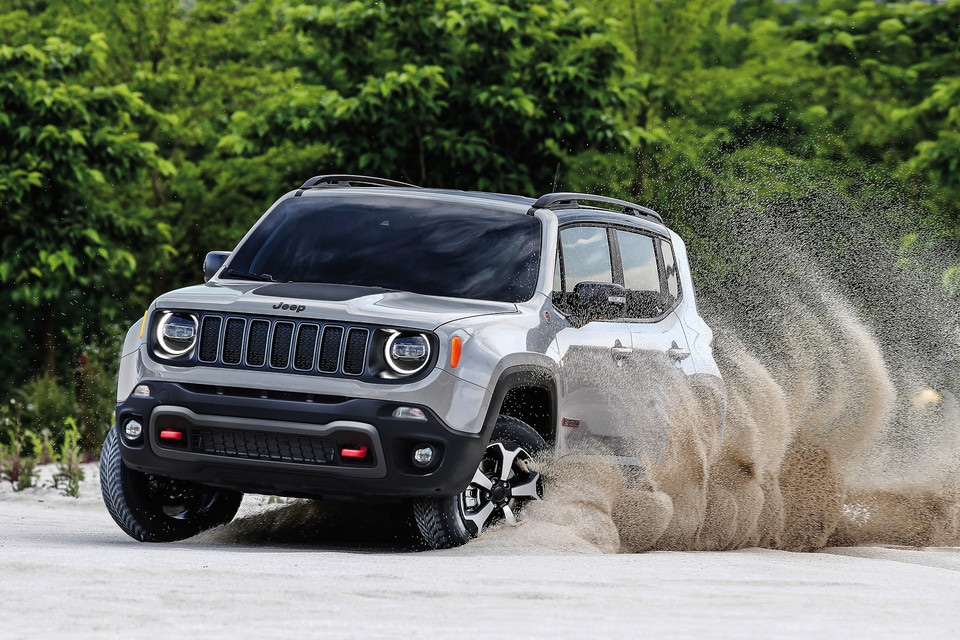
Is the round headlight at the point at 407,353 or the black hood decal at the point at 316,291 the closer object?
the round headlight at the point at 407,353

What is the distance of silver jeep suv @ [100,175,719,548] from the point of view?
701 cm

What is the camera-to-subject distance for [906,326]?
632 inches

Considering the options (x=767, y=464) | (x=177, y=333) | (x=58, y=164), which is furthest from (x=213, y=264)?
(x=58, y=164)

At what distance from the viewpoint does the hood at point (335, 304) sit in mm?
7098

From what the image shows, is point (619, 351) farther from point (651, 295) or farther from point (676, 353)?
point (651, 295)

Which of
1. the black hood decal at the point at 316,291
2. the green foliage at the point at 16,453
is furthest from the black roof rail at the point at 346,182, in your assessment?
the green foliage at the point at 16,453

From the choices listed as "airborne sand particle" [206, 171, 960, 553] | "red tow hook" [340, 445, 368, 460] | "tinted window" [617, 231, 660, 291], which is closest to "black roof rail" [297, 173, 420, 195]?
"tinted window" [617, 231, 660, 291]

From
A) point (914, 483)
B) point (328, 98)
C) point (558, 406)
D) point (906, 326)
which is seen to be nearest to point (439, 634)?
point (558, 406)

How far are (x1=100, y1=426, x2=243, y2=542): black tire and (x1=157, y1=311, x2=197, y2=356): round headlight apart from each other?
620 millimetres

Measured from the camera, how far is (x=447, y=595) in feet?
18.8

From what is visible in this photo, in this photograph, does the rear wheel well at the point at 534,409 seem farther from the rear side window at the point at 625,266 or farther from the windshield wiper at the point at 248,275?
the windshield wiper at the point at 248,275

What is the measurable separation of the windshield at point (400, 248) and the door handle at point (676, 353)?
3.83 feet

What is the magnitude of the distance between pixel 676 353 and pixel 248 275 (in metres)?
2.47

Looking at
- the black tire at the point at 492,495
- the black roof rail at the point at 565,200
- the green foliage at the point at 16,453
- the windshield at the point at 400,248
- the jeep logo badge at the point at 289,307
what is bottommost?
the green foliage at the point at 16,453
